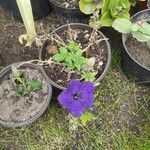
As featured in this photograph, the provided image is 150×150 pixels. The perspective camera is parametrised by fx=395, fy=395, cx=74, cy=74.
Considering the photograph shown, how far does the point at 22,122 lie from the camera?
171 cm

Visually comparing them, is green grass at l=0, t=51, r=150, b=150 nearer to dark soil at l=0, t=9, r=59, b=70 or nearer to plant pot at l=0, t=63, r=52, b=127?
plant pot at l=0, t=63, r=52, b=127

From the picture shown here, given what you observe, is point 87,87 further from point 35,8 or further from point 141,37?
point 35,8

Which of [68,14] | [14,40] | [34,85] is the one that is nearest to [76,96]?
[34,85]

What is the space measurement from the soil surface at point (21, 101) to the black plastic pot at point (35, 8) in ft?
1.29

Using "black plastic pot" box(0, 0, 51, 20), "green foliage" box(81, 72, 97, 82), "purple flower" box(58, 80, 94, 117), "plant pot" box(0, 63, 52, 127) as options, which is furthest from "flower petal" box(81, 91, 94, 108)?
"black plastic pot" box(0, 0, 51, 20)

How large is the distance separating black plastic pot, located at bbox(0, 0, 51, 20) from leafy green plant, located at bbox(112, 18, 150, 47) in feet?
1.61

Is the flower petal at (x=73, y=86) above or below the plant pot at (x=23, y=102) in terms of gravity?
above

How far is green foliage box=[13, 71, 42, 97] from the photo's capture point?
1754 mm

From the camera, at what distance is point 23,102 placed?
178 centimetres

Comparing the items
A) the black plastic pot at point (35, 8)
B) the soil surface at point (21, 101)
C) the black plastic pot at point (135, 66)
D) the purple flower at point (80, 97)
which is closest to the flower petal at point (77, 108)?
the purple flower at point (80, 97)

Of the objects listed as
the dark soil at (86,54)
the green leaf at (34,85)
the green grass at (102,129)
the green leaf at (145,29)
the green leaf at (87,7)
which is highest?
the green leaf at (87,7)

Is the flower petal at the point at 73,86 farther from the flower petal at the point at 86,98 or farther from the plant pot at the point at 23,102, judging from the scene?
the plant pot at the point at 23,102

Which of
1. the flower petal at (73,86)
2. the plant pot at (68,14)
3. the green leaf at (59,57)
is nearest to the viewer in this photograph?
the flower petal at (73,86)

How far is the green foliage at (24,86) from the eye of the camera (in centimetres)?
175
